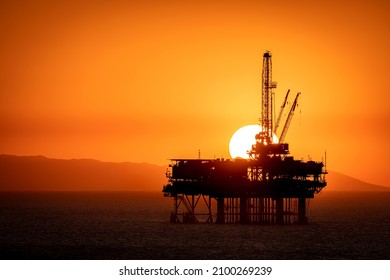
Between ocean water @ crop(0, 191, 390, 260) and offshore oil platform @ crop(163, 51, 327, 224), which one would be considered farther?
offshore oil platform @ crop(163, 51, 327, 224)

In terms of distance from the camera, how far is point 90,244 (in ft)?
363

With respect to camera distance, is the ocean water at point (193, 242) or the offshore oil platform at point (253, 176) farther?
the offshore oil platform at point (253, 176)

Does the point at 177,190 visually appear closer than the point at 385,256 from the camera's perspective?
No

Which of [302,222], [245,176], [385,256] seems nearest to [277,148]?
[245,176]
